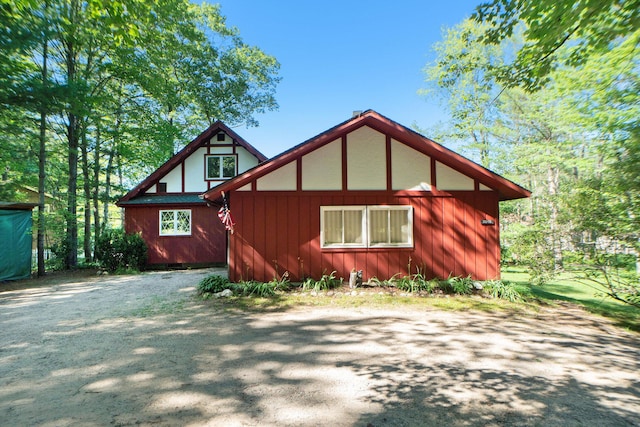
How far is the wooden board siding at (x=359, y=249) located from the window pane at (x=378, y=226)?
0.98 ft

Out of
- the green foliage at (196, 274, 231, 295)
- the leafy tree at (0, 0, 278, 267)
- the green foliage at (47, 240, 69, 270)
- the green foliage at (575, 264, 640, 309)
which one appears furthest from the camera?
the green foliage at (47, 240, 69, 270)

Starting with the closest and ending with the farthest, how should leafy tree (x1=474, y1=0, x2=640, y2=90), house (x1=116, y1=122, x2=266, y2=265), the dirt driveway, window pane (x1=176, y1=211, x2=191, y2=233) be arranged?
the dirt driveway, leafy tree (x1=474, y1=0, x2=640, y2=90), house (x1=116, y1=122, x2=266, y2=265), window pane (x1=176, y1=211, x2=191, y2=233)

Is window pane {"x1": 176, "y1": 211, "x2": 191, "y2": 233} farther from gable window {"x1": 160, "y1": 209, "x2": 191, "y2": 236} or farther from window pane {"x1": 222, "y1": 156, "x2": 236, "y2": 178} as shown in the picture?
window pane {"x1": 222, "y1": 156, "x2": 236, "y2": 178}

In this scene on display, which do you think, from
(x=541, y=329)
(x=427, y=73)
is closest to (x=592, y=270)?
(x=541, y=329)

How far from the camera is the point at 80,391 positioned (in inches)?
121

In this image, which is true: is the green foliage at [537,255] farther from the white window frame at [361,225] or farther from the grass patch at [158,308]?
the grass patch at [158,308]

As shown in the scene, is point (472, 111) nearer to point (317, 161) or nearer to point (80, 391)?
point (317, 161)

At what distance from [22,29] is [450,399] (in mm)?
9921

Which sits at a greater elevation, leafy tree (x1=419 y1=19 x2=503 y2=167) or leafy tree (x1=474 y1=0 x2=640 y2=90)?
leafy tree (x1=419 y1=19 x2=503 y2=167)

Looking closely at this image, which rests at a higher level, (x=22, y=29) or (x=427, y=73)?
(x=427, y=73)

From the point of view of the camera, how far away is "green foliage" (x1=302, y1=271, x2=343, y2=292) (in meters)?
7.81

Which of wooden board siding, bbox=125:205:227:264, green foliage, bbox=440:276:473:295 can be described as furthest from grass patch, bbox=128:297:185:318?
green foliage, bbox=440:276:473:295

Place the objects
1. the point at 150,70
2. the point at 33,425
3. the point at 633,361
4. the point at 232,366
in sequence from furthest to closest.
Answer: the point at 150,70
the point at 633,361
the point at 232,366
the point at 33,425

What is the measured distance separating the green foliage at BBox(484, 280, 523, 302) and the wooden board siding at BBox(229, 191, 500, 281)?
423 millimetres
